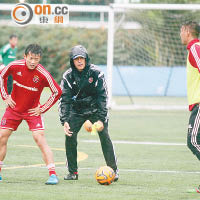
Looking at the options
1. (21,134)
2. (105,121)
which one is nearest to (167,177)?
(105,121)

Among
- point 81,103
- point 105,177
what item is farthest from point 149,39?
point 105,177

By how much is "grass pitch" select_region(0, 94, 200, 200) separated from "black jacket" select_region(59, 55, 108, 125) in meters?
0.96

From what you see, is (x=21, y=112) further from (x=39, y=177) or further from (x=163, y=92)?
(x=163, y=92)

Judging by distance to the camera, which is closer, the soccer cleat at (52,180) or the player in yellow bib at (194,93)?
the player in yellow bib at (194,93)

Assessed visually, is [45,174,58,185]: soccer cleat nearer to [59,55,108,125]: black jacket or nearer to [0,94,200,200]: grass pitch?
[0,94,200,200]: grass pitch

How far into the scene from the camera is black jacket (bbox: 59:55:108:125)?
856 centimetres

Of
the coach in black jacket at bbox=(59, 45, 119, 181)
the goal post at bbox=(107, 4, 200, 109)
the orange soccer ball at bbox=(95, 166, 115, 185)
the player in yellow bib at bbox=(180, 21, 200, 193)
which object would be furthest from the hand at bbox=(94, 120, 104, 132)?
the goal post at bbox=(107, 4, 200, 109)

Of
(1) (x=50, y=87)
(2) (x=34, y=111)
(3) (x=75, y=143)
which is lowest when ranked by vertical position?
(3) (x=75, y=143)

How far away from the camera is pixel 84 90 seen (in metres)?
8.62

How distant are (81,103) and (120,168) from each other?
1607 mm

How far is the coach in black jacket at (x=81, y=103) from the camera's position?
8.55m

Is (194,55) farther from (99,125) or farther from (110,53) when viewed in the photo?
(110,53)
